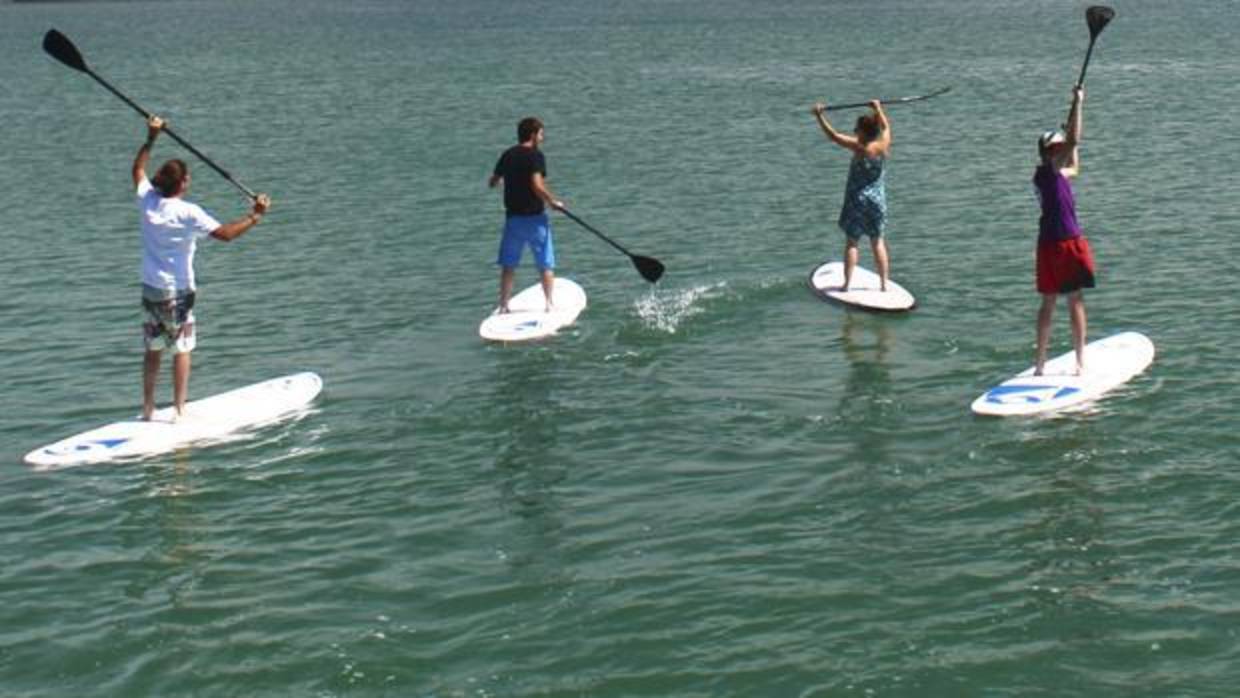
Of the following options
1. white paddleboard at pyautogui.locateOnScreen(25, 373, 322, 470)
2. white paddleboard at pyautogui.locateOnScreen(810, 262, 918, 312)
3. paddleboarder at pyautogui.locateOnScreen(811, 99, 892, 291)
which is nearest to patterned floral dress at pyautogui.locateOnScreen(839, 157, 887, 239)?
paddleboarder at pyautogui.locateOnScreen(811, 99, 892, 291)

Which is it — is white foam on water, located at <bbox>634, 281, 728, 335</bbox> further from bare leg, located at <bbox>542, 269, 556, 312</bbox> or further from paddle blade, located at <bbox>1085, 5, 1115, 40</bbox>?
paddle blade, located at <bbox>1085, 5, 1115, 40</bbox>

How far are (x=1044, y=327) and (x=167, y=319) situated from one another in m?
7.25

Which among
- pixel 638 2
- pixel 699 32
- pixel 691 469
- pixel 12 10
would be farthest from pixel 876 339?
pixel 12 10

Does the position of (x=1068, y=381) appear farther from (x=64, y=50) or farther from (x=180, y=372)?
(x=64, y=50)

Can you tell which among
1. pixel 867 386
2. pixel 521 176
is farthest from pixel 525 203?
pixel 867 386

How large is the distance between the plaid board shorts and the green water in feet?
3.09

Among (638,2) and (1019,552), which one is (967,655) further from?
(638,2)

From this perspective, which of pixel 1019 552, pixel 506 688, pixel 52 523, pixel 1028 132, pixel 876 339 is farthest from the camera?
pixel 1028 132

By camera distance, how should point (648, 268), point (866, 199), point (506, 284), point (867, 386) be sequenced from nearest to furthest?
1. point (867, 386)
2. point (866, 199)
3. point (506, 284)
4. point (648, 268)

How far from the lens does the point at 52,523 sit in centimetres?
1259

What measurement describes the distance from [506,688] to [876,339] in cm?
842

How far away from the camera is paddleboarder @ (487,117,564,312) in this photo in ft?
55.9

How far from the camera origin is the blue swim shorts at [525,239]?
1752cm

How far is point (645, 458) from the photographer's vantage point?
13.8 m
